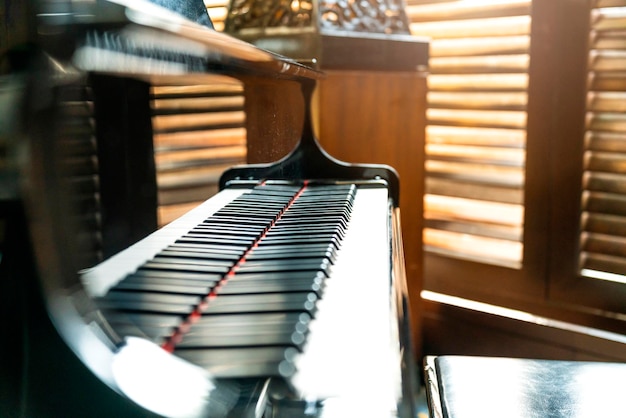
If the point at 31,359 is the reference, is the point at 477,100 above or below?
above

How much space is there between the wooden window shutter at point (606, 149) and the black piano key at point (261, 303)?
5.84ft

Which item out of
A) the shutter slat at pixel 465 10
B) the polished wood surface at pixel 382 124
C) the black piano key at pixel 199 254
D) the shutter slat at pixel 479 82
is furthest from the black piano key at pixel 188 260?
the shutter slat at pixel 479 82

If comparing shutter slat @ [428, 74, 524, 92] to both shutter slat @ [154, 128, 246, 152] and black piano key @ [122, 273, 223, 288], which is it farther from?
black piano key @ [122, 273, 223, 288]

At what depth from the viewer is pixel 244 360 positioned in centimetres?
57

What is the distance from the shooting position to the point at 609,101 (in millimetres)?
2188

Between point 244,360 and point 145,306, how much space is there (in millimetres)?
130

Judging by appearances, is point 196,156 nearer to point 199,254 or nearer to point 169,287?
point 199,254

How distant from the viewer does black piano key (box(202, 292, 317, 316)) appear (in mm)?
676

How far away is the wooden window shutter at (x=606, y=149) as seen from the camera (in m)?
2.15

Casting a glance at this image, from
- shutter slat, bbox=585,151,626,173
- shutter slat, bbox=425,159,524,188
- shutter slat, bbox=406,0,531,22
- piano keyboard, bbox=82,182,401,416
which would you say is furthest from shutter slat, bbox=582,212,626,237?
piano keyboard, bbox=82,182,401,416

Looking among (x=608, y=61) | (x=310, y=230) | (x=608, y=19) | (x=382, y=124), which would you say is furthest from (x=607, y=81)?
(x=310, y=230)

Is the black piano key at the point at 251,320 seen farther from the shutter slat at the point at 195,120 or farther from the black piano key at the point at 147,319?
the shutter slat at the point at 195,120

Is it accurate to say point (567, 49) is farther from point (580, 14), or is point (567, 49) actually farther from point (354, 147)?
point (354, 147)

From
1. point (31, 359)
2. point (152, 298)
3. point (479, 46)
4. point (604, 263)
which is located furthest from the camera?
point (479, 46)
